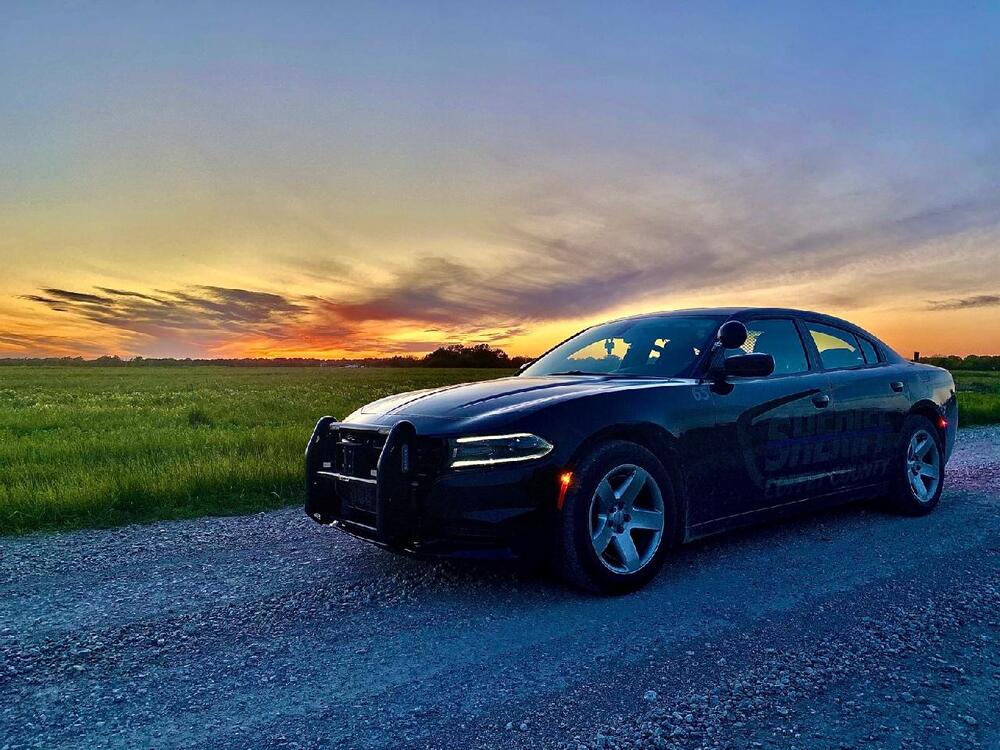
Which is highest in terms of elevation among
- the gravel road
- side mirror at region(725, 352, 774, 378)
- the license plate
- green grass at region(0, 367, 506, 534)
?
side mirror at region(725, 352, 774, 378)

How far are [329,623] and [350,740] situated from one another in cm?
113

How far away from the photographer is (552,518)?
12.2ft

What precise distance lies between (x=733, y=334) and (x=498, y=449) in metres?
1.83

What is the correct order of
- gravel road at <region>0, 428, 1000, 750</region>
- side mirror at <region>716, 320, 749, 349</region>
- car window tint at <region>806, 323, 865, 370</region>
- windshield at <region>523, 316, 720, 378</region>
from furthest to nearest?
car window tint at <region>806, 323, 865, 370</region>
windshield at <region>523, 316, 720, 378</region>
side mirror at <region>716, 320, 749, 349</region>
gravel road at <region>0, 428, 1000, 750</region>

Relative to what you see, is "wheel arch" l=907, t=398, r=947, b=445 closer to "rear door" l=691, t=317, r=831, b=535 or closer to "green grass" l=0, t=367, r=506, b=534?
"rear door" l=691, t=317, r=831, b=535

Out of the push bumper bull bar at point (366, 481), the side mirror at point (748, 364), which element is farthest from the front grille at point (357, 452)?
the side mirror at point (748, 364)

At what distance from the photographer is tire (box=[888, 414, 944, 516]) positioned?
5.67 meters

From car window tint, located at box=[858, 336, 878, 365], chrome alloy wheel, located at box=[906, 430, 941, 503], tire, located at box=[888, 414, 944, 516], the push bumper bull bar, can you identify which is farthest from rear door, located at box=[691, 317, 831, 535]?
the push bumper bull bar

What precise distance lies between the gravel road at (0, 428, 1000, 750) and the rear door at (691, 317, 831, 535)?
14.1 inches

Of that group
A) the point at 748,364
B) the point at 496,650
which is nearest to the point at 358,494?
the point at 496,650

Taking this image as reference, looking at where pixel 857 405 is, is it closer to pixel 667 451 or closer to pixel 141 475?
pixel 667 451

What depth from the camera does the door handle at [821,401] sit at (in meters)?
5.07

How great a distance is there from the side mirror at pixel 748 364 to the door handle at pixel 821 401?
2.78 ft

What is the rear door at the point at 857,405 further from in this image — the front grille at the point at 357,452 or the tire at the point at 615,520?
the front grille at the point at 357,452
